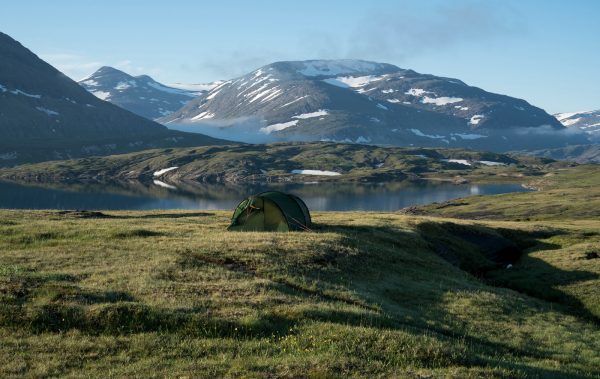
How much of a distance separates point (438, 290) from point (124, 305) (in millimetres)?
17624

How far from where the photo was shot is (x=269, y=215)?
45281mm

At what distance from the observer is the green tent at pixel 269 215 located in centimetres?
4481

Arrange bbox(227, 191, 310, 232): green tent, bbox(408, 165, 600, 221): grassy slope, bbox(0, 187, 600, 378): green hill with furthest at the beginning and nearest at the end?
bbox(408, 165, 600, 221): grassy slope
bbox(227, 191, 310, 232): green tent
bbox(0, 187, 600, 378): green hill

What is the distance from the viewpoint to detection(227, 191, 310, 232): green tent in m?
44.8

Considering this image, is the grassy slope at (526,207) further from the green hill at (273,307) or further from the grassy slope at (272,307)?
the grassy slope at (272,307)

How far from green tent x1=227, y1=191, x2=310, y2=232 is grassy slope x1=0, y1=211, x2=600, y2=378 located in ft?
8.13

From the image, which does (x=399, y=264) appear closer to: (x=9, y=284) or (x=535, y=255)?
(x=535, y=255)

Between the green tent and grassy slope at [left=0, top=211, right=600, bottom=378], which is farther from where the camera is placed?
the green tent

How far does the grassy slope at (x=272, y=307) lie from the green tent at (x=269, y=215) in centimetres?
248

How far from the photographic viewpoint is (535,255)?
47188 mm

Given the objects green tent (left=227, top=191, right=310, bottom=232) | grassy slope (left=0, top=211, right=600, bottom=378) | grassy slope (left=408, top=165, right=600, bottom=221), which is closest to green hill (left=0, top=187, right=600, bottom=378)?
grassy slope (left=0, top=211, right=600, bottom=378)

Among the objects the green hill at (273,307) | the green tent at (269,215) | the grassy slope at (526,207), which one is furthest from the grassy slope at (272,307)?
the grassy slope at (526,207)

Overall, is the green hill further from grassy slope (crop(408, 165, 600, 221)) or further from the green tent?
grassy slope (crop(408, 165, 600, 221))

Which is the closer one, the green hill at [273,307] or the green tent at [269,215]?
the green hill at [273,307]
